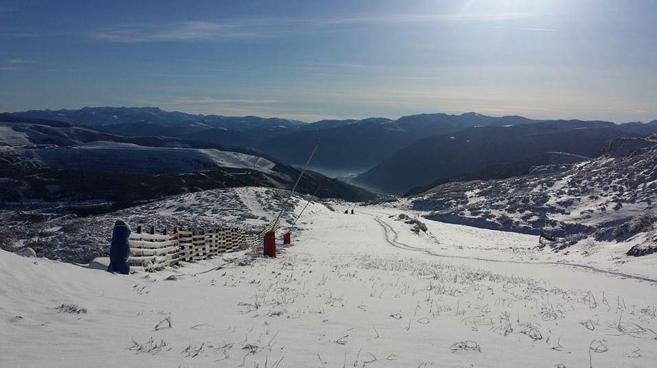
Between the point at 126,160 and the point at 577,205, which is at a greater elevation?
the point at 577,205

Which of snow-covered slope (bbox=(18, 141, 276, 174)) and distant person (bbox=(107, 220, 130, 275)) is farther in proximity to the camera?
snow-covered slope (bbox=(18, 141, 276, 174))

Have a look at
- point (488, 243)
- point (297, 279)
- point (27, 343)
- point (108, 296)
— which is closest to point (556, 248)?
point (488, 243)

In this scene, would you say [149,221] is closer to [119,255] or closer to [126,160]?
[119,255]

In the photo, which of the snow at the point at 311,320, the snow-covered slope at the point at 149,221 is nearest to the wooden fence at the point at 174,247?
the snow at the point at 311,320

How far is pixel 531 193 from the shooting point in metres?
64.8

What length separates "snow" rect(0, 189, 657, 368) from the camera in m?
6.47

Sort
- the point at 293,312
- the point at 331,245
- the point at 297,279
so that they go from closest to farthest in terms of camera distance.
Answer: the point at 293,312 → the point at 297,279 → the point at 331,245

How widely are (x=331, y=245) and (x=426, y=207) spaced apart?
55.5 meters

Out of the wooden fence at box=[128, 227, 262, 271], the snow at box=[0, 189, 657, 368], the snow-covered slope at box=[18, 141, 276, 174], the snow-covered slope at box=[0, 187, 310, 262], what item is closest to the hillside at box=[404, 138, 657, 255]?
the wooden fence at box=[128, 227, 262, 271]

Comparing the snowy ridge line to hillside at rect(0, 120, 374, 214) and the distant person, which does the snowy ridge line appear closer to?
hillside at rect(0, 120, 374, 214)

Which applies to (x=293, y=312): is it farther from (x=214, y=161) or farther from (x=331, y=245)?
(x=214, y=161)

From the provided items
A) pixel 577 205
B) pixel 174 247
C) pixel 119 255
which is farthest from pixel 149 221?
pixel 577 205

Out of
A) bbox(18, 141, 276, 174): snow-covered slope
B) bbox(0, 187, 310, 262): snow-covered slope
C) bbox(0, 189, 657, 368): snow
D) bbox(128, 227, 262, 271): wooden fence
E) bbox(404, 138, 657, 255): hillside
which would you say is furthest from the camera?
Answer: bbox(18, 141, 276, 174): snow-covered slope

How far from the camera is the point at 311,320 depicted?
8.70 metres
